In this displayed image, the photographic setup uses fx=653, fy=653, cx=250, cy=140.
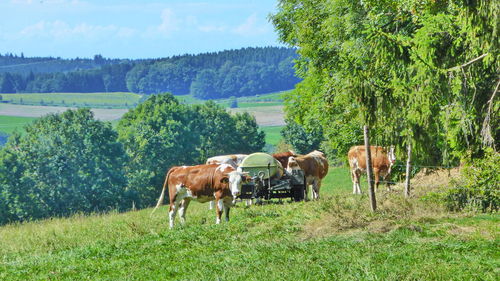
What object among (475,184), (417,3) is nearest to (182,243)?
(475,184)

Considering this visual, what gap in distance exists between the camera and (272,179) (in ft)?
86.8

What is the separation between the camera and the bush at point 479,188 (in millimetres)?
16953

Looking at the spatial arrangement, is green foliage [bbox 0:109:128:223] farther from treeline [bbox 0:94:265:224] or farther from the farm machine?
the farm machine

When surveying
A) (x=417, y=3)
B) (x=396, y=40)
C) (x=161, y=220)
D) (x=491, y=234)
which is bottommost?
(x=161, y=220)

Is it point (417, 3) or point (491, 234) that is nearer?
point (491, 234)

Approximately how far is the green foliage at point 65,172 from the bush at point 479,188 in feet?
222

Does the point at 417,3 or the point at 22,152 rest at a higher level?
the point at 417,3

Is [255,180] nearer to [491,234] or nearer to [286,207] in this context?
[286,207]

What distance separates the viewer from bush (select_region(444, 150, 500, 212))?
16953mm

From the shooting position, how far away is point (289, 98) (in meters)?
45.7

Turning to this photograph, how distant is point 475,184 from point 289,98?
2897cm

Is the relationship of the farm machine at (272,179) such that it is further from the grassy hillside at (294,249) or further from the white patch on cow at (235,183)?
the grassy hillside at (294,249)

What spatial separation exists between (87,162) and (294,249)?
72.8 meters

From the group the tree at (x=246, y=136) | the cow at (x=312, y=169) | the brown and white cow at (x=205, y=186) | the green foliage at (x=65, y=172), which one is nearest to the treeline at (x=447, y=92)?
the brown and white cow at (x=205, y=186)
